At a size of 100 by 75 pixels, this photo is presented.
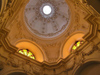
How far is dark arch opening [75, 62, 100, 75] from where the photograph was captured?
392 inches

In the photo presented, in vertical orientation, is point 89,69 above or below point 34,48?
below

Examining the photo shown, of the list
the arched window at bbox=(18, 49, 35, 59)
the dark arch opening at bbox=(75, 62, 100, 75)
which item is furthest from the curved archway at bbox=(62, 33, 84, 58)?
the arched window at bbox=(18, 49, 35, 59)

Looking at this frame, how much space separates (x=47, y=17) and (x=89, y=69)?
9442 millimetres

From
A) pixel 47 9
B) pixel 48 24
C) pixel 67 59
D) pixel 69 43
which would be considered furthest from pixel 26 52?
pixel 47 9

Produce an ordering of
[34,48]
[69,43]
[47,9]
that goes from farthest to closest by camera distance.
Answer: [47,9]
[34,48]
[69,43]

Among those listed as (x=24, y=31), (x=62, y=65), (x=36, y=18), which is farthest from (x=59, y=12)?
(x=62, y=65)

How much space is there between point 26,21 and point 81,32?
21.0 feet

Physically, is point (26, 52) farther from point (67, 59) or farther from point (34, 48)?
point (67, 59)

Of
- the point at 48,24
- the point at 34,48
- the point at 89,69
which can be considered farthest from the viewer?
the point at 48,24

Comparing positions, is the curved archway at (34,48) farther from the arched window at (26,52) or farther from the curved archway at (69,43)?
the curved archway at (69,43)

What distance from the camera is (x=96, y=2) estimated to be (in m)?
6.68

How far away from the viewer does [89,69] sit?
1033 cm

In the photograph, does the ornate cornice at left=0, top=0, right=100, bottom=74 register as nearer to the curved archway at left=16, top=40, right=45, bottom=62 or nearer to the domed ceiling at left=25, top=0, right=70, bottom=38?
the curved archway at left=16, top=40, right=45, bottom=62

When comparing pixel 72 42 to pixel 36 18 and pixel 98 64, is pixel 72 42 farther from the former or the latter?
pixel 36 18
